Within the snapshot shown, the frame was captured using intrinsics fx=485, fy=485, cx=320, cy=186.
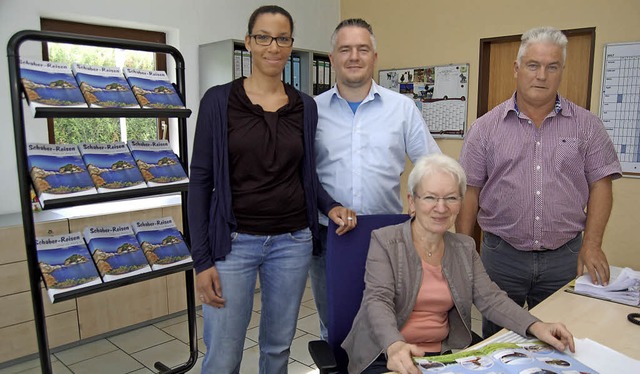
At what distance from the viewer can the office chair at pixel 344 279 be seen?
1558 mm

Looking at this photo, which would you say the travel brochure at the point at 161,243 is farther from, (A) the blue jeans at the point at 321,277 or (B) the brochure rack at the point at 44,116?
(A) the blue jeans at the point at 321,277

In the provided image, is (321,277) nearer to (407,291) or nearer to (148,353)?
(407,291)

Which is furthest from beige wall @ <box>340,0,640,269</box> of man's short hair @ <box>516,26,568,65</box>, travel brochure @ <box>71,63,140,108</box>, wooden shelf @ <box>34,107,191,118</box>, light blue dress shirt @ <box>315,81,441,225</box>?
travel brochure @ <box>71,63,140,108</box>

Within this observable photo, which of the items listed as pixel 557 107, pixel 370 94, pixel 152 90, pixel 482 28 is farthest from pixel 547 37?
pixel 482 28

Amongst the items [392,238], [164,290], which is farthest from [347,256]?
[164,290]

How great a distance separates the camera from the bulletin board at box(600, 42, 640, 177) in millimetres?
3236

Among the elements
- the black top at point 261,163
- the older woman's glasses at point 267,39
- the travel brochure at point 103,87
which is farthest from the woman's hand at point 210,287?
the travel brochure at point 103,87

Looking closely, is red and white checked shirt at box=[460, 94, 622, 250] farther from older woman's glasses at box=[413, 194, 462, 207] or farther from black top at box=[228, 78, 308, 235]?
black top at box=[228, 78, 308, 235]

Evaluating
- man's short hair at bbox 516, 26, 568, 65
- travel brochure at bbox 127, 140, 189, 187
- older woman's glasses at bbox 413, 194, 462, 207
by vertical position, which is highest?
man's short hair at bbox 516, 26, 568, 65

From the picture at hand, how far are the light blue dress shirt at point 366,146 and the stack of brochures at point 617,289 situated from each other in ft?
2.34

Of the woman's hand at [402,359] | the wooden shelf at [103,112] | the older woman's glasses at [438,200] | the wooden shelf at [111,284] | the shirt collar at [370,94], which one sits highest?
the shirt collar at [370,94]

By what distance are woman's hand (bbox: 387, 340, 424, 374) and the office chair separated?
0.38 metres

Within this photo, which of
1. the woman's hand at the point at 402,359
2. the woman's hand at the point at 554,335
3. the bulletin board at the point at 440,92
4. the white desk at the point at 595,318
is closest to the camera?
the woman's hand at the point at 402,359

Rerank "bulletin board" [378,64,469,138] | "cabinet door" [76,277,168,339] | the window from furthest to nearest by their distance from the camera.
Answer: "bulletin board" [378,64,469,138]
the window
"cabinet door" [76,277,168,339]
